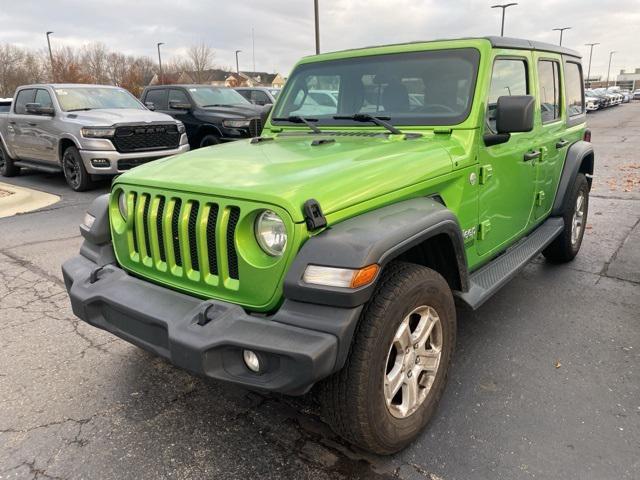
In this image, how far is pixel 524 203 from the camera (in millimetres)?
3730

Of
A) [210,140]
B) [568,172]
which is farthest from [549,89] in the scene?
[210,140]

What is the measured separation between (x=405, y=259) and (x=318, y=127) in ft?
4.42

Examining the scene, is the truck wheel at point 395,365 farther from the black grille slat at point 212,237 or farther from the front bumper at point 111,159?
the front bumper at point 111,159

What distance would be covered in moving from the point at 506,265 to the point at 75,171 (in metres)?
8.03

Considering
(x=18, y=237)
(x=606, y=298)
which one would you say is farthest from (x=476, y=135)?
(x=18, y=237)

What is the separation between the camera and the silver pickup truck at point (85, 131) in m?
8.44

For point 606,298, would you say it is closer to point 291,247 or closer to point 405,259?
point 405,259

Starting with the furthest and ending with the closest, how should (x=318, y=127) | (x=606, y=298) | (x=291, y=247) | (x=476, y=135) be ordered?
(x=606, y=298)
(x=318, y=127)
(x=476, y=135)
(x=291, y=247)

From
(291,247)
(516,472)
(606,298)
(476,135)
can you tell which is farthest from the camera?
(606,298)

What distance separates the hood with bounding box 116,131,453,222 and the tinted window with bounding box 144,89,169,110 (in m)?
9.32

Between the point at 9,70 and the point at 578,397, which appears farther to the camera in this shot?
the point at 9,70

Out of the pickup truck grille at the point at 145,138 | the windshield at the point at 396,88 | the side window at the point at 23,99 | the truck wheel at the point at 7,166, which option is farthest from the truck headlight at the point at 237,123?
the windshield at the point at 396,88

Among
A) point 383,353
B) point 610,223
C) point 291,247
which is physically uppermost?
point 291,247

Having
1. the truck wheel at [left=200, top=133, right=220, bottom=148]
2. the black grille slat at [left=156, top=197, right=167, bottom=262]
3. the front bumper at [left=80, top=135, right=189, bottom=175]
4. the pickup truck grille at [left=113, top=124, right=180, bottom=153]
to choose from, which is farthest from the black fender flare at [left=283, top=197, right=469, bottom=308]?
the truck wheel at [left=200, top=133, right=220, bottom=148]
